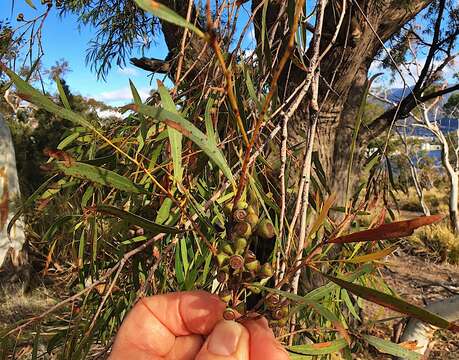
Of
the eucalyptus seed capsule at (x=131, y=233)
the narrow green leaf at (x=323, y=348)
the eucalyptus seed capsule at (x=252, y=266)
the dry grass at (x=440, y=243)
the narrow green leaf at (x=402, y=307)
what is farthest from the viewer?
the dry grass at (x=440, y=243)

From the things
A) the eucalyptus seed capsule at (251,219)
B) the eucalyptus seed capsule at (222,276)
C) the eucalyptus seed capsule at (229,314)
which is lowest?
the eucalyptus seed capsule at (229,314)

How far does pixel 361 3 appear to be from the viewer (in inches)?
57.8

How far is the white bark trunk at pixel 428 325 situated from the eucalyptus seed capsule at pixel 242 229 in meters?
1.76

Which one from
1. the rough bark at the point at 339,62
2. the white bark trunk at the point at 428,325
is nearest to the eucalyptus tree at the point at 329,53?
the rough bark at the point at 339,62

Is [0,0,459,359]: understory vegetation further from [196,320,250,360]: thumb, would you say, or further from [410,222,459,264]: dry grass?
[410,222,459,264]: dry grass

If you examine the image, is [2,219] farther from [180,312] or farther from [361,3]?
[361,3]

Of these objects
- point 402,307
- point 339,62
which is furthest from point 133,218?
point 339,62

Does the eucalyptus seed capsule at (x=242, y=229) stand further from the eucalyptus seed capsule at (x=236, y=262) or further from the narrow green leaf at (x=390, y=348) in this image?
the narrow green leaf at (x=390, y=348)

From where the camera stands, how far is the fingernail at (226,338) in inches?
18.3

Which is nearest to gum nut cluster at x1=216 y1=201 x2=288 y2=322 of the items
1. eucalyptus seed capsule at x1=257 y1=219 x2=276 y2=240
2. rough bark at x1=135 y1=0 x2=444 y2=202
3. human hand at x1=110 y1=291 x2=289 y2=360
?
eucalyptus seed capsule at x1=257 y1=219 x2=276 y2=240

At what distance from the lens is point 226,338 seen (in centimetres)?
47

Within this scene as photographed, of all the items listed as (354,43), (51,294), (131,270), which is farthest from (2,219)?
(51,294)

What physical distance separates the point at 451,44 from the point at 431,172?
10.8m

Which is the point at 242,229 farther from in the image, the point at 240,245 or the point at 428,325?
the point at 428,325
